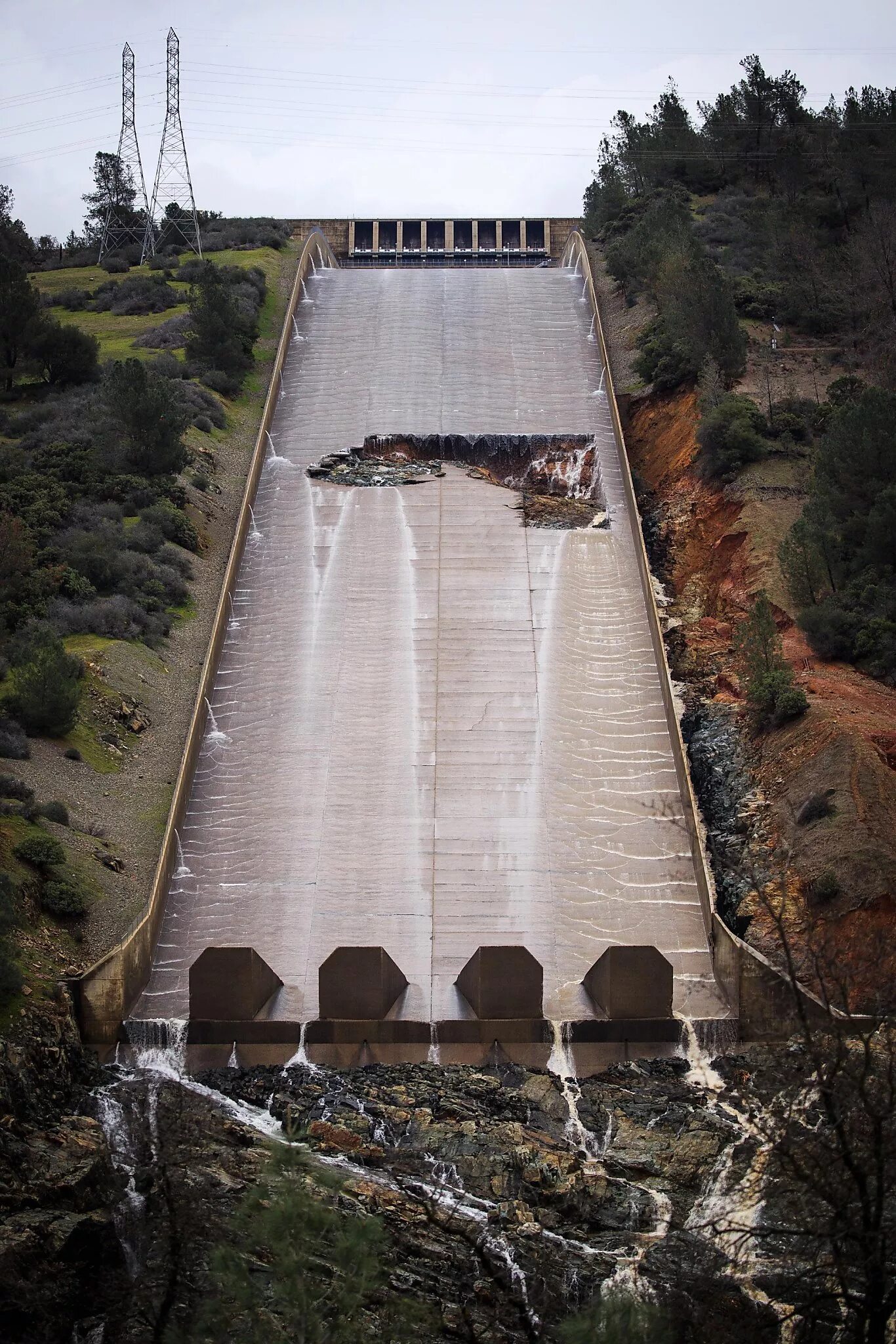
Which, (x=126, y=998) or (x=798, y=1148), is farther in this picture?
(x=126, y=998)

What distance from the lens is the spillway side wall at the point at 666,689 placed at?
75.9 feet

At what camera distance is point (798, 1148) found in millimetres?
12031

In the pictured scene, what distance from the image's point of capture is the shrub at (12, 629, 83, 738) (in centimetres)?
2539

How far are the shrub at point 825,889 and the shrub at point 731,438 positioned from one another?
15.1m

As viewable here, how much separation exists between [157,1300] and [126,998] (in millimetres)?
7823

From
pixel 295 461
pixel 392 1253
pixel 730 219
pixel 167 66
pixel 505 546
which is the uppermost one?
pixel 167 66

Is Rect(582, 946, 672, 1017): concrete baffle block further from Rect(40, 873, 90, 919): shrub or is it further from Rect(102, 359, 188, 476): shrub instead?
Rect(102, 359, 188, 476): shrub

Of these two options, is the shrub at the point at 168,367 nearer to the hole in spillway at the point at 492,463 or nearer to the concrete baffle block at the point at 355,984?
the hole in spillway at the point at 492,463

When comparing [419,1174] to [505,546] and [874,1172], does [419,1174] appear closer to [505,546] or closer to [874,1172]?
[874,1172]

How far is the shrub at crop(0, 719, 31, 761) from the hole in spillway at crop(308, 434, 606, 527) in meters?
14.2

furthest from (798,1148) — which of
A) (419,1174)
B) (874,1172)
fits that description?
(419,1174)

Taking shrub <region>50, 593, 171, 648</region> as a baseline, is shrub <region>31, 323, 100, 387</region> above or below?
above

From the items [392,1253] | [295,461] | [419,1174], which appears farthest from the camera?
[295,461]

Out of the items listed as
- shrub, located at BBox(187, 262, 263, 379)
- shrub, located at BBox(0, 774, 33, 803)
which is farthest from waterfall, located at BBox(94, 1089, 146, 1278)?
shrub, located at BBox(187, 262, 263, 379)
